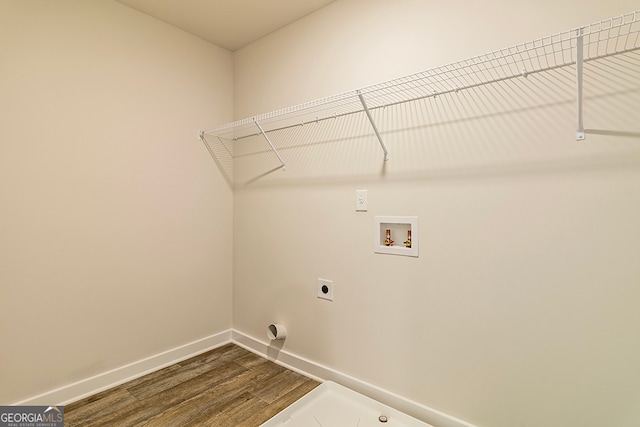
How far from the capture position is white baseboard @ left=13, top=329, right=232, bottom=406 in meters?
1.66

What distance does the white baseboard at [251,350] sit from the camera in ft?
5.12

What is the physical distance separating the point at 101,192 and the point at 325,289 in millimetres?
1442

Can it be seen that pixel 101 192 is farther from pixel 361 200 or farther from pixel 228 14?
pixel 361 200

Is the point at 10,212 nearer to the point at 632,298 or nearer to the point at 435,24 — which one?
the point at 435,24

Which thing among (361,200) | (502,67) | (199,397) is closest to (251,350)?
(199,397)

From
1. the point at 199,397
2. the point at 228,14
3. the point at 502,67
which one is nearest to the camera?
the point at 502,67

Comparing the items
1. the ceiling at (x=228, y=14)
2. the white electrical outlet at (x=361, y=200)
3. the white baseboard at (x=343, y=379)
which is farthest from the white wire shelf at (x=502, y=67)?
the white baseboard at (x=343, y=379)

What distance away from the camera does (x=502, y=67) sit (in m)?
1.33

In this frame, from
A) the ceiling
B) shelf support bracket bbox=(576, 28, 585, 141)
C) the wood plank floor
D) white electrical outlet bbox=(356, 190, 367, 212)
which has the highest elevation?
the ceiling

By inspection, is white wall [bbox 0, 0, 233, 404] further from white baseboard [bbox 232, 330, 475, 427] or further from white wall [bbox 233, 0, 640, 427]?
white wall [bbox 233, 0, 640, 427]

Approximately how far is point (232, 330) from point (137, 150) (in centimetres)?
151

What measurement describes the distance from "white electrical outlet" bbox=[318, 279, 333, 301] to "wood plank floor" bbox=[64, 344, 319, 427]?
520mm

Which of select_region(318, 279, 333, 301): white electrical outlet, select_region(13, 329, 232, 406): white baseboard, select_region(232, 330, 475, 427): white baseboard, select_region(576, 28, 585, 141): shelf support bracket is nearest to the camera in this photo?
select_region(576, 28, 585, 141): shelf support bracket
